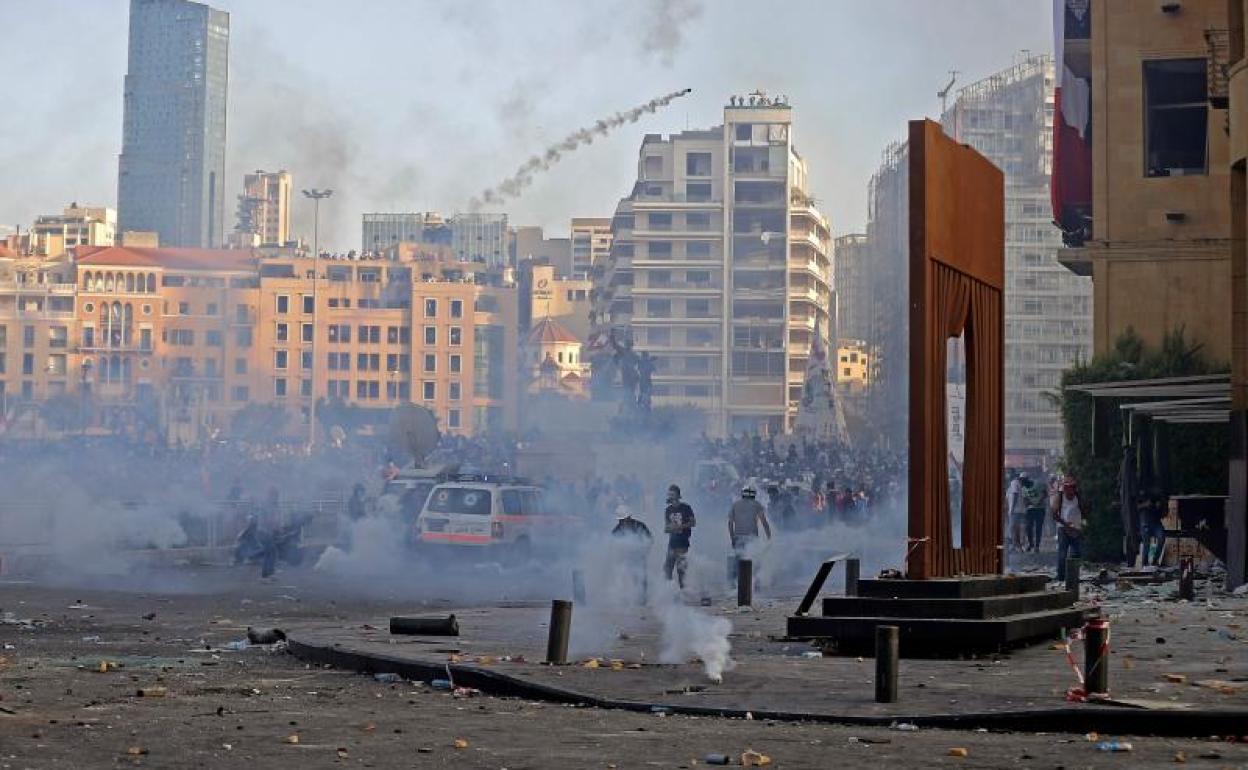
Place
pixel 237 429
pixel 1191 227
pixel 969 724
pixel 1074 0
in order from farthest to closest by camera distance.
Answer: pixel 237 429
pixel 1074 0
pixel 1191 227
pixel 969 724

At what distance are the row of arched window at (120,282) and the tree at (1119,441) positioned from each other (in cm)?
10786

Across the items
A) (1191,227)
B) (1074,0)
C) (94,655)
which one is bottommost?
(94,655)

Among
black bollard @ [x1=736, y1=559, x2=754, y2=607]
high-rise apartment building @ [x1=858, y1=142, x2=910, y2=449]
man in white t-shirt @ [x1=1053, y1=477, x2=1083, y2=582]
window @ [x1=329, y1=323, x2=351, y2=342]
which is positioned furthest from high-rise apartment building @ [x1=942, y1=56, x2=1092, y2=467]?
black bollard @ [x1=736, y1=559, x2=754, y2=607]

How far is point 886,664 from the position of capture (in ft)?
41.7

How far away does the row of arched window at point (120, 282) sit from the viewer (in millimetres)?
136000

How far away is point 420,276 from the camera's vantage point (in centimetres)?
15350

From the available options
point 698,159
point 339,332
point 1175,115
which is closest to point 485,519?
point 1175,115

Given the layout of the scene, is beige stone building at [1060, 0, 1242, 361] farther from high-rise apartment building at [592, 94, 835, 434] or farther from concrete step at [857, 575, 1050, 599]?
high-rise apartment building at [592, 94, 835, 434]

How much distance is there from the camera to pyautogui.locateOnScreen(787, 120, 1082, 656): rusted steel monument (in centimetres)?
1622

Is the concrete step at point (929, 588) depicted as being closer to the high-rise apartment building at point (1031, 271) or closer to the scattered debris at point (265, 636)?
the scattered debris at point (265, 636)

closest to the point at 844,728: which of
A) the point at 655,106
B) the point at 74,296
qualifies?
the point at 655,106

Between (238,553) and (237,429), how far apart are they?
79385 mm

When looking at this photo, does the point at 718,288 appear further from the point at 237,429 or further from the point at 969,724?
the point at 969,724

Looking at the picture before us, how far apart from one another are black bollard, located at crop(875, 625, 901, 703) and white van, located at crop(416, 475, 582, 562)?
Result: 20.0 m
